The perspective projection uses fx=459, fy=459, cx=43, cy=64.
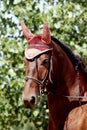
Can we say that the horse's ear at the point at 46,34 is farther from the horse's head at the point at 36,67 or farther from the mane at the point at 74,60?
the mane at the point at 74,60

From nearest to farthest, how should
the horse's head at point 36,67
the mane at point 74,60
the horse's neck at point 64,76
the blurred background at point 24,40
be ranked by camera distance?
the horse's head at point 36,67
the horse's neck at point 64,76
the mane at point 74,60
the blurred background at point 24,40

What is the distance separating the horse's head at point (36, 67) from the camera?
5.18 meters

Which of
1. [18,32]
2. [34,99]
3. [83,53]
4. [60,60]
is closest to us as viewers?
[34,99]

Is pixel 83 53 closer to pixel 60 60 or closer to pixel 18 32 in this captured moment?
pixel 18 32

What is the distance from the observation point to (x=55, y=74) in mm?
5473

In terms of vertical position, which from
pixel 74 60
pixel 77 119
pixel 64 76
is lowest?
pixel 77 119

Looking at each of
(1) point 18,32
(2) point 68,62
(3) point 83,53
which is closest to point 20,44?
(1) point 18,32

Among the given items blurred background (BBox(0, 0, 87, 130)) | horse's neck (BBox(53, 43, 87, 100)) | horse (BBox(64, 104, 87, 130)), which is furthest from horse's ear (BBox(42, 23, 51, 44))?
blurred background (BBox(0, 0, 87, 130))

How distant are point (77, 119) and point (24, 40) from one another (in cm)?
409

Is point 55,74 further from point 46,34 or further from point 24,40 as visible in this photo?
point 24,40

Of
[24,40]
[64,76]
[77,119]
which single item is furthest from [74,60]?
[24,40]

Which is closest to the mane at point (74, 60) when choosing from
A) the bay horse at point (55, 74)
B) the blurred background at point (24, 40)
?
the bay horse at point (55, 74)

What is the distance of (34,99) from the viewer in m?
5.17

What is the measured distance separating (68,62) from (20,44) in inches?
144
